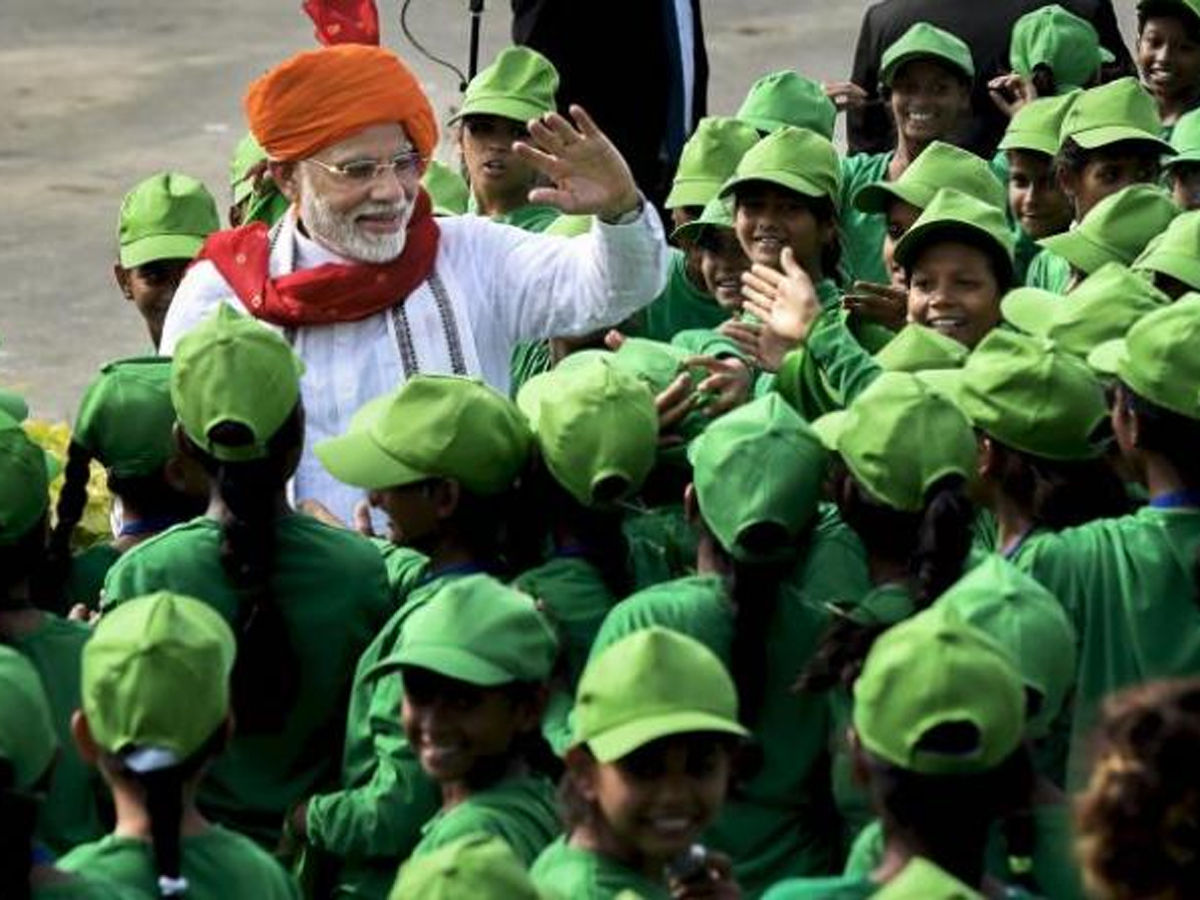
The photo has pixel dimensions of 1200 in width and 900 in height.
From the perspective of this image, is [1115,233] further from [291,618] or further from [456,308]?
[291,618]

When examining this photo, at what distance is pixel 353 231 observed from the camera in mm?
6938

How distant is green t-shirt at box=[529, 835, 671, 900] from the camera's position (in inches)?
188

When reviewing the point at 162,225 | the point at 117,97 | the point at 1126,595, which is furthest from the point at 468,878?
the point at 117,97

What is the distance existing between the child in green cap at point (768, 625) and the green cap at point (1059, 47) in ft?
13.7

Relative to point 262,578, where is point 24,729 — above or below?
above

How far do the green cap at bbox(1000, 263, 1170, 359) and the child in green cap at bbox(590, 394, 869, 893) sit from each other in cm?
102

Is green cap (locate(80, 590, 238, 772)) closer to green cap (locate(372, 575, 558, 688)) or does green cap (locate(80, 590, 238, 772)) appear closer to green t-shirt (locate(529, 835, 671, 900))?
green cap (locate(372, 575, 558, 688))

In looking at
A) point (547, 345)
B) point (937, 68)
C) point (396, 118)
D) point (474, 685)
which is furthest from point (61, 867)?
point (937, 68)

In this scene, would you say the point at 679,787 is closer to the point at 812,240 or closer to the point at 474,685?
the point at 474,685

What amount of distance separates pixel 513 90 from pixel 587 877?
4314 millimetres

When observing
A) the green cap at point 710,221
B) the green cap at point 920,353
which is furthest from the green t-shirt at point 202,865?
the green cap at point 710,221

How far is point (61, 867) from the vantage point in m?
4.74

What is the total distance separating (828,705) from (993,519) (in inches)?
35.9

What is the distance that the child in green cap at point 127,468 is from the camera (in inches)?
248
